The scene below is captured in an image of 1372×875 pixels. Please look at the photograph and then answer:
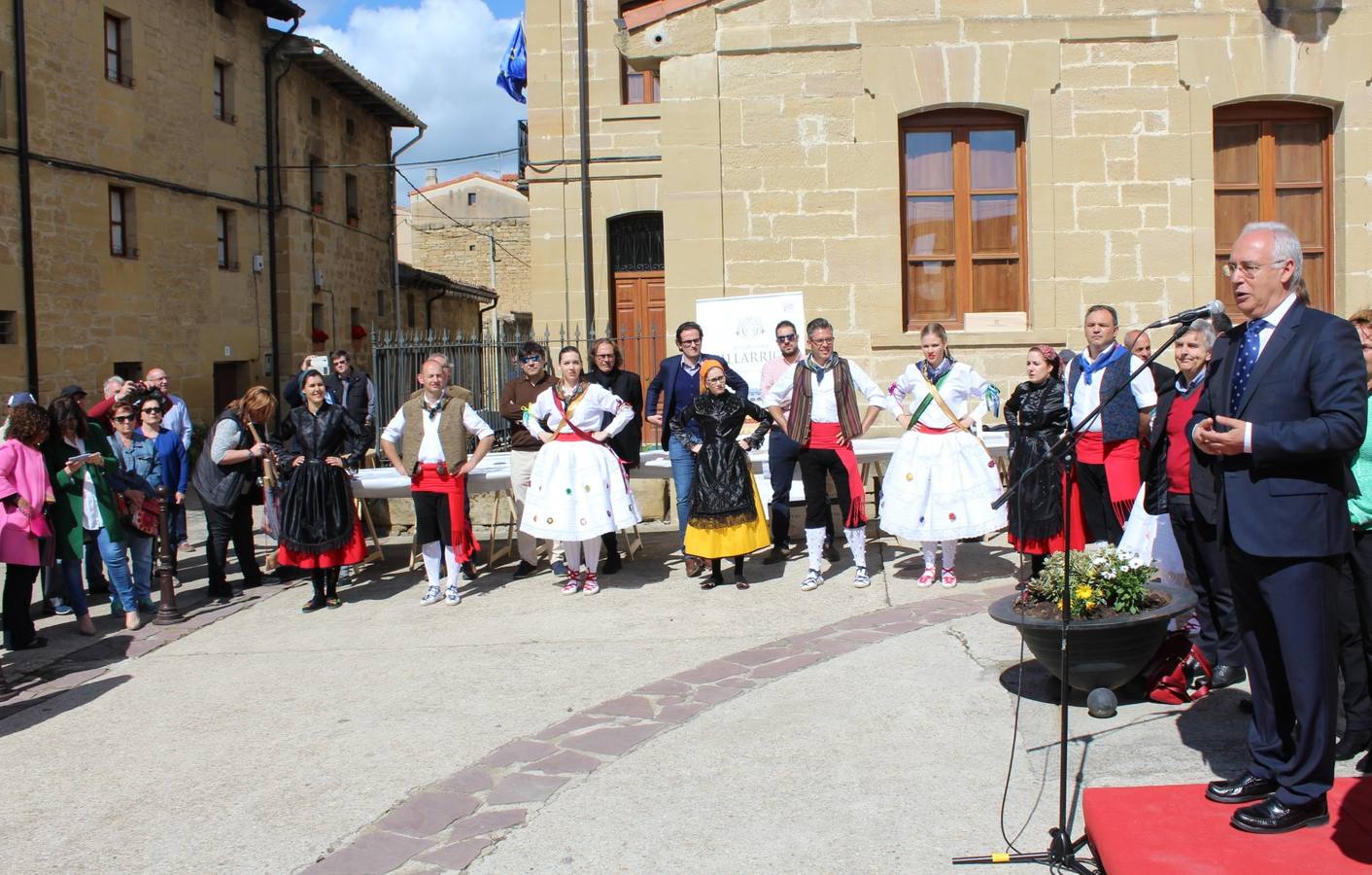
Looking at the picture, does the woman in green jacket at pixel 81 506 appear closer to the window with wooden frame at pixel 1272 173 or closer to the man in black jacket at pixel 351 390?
the man in black jacket at pixel 351 390

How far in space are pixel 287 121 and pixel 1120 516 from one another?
838 inches

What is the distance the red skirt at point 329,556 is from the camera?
28.2 ft

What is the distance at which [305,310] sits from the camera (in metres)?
25.2

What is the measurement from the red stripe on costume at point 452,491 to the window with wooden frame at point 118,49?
550 inches

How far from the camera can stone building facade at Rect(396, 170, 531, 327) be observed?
39531mm

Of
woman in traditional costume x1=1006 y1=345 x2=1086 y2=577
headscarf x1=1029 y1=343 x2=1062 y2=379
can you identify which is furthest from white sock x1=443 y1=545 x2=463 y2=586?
headscarf x1=1029 y1=343 x2=1062 y2=379

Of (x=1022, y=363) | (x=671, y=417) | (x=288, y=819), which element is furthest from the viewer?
(x=1022, y=363)

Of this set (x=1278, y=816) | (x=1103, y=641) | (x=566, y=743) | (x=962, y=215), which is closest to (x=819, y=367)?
(x=962, y=215)

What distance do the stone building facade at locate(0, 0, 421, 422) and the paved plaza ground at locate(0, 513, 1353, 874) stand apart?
11.4m

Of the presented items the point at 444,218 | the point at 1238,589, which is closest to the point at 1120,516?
the point at 1238,589

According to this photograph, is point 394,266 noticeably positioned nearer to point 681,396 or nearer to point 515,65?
point 515,65

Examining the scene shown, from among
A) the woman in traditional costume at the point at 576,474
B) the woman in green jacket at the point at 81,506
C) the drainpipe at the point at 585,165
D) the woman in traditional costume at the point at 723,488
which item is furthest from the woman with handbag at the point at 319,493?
the drainpipe at the point at 585,165

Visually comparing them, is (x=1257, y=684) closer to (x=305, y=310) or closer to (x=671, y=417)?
(x=671, y=417)

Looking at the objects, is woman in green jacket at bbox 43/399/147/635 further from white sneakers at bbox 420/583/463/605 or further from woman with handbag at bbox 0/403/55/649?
white sneakers at bbox 420/583/463/605
